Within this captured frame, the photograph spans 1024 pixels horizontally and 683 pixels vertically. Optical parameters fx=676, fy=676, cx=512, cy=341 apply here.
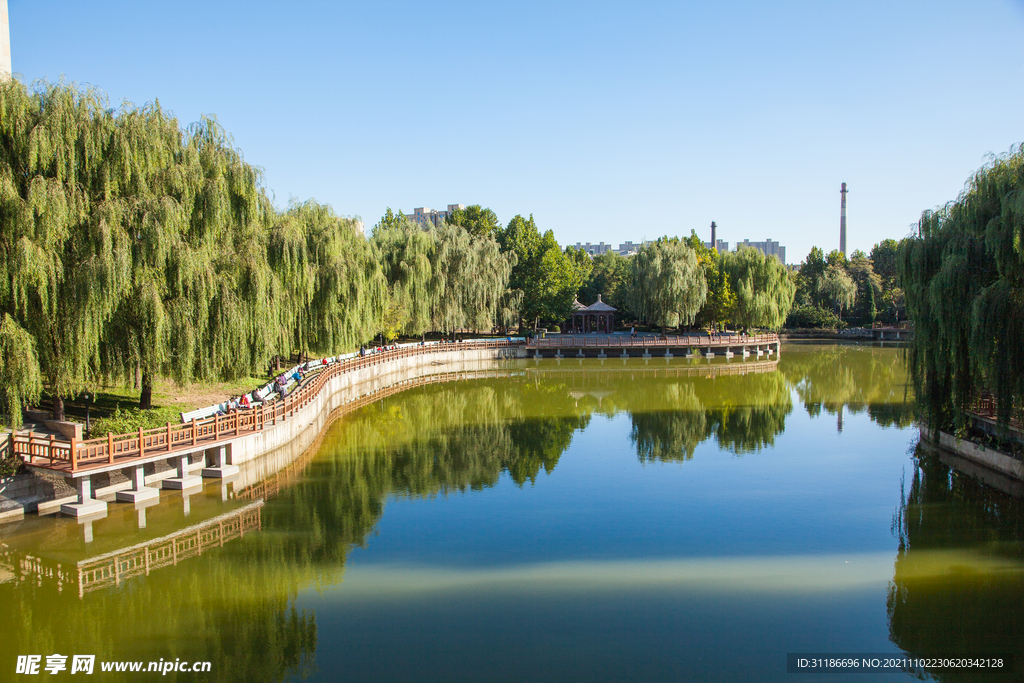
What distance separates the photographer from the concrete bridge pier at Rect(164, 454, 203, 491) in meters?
15.1

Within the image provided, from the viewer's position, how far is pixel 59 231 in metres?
13.9

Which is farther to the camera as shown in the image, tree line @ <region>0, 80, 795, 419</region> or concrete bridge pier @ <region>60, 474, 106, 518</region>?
tree line @ <region>0, 80, 795, 419</region>

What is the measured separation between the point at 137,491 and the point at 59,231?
220 inches

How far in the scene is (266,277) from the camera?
18969 mm

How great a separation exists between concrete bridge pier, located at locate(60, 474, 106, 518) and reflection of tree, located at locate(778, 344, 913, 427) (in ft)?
65.3

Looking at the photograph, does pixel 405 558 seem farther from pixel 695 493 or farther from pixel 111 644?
pixel 695 493

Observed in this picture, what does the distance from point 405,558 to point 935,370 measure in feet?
45.3

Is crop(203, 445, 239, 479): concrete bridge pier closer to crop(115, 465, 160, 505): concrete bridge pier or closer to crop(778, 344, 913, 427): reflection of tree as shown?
crop(115, 465, 160, 505): concrete bridge pier

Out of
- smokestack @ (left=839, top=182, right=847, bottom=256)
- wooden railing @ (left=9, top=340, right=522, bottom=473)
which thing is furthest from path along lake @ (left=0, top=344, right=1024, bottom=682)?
smokestack @ (left=839, top=182, right=847, bottom=256)

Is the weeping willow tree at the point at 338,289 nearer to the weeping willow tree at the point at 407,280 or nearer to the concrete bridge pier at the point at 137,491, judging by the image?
the weeping willow tree at the point at 407,280

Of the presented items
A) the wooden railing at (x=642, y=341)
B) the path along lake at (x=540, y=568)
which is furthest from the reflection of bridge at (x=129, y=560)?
the wooden railing at (x=642, y=341)

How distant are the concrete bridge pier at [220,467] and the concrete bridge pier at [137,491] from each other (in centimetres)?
167

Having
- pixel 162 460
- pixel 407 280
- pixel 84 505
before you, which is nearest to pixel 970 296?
pixel 162 460

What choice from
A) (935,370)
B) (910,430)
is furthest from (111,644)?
(910,430)
